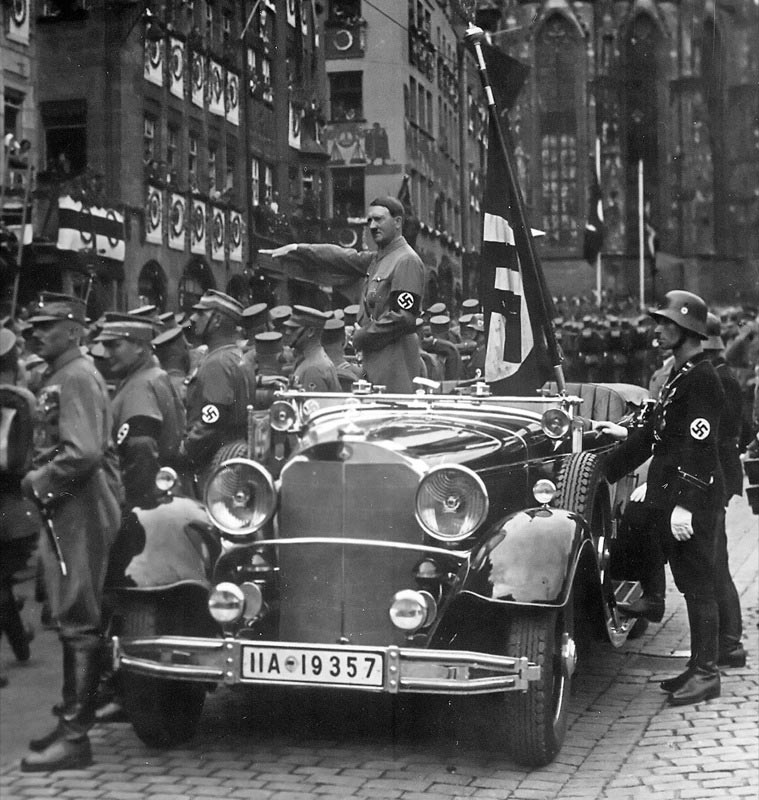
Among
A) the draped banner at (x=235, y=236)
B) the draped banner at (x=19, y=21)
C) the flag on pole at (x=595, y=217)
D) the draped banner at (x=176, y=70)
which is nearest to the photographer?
the draped banner at (x=19, y=21)

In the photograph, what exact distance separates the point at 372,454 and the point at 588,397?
224cm

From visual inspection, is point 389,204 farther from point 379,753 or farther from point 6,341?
point 379,753

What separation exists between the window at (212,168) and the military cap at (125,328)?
43 centimetres

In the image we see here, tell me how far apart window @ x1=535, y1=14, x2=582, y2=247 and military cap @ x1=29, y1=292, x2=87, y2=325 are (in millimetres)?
1884

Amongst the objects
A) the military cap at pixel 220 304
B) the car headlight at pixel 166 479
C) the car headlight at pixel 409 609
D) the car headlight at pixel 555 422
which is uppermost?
the military cap at pixel 220 304

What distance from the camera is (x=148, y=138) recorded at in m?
3.93

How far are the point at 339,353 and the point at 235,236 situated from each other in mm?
950

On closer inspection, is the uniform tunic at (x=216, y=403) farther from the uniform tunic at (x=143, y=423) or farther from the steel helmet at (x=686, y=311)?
the steel helmet at (x=686, y=311)

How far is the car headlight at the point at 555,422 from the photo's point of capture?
557cm

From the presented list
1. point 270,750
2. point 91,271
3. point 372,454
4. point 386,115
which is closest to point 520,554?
point 372,454

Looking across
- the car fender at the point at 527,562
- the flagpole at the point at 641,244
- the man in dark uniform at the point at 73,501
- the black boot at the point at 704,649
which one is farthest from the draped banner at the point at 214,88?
the black boot at the point at 704,649

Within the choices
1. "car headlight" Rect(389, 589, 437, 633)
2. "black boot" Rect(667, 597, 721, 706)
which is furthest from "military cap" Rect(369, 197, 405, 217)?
"black boot" Rect(667, 597, 721, 706)

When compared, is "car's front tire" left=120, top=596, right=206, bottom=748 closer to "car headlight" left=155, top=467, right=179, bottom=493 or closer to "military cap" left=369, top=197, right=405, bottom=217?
"car headlight" left=155, top=467, right=179, bottom=493

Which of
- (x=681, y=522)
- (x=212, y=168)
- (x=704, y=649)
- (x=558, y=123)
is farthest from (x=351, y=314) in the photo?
(x=704, y=649)
